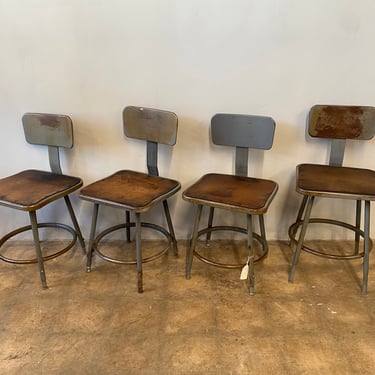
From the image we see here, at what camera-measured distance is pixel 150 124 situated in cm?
206

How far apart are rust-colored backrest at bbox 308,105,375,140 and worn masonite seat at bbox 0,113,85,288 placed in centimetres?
143

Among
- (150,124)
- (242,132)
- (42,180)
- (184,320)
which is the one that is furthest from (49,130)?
(184,320)

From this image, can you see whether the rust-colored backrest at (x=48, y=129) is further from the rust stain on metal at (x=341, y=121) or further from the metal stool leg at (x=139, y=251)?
the rust stain on metal at (x=341, y=121)

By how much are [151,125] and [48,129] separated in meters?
0.61

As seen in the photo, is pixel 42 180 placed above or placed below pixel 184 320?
above

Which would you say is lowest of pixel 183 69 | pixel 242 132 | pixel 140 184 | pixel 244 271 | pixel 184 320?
pixel 184 320

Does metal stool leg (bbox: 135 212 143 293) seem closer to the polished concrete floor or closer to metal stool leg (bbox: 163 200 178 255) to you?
the polished concrete floor

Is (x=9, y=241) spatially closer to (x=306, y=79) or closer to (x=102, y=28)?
(x=102, y=28)

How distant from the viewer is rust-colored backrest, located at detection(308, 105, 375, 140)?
79.4 inches

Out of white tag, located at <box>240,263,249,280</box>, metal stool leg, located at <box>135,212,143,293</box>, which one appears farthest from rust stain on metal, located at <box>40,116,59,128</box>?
white tag, located at <box>240,263,249,280</box>

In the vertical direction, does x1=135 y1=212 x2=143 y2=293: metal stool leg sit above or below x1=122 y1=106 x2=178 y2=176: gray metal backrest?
below

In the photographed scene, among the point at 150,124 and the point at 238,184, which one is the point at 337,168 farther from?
the point at 150,124

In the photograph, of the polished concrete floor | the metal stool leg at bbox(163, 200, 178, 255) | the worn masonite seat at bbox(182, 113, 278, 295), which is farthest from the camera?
the metal stool leg at bbox(163, 200, 178, 255)

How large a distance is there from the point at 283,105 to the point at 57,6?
1.37m
